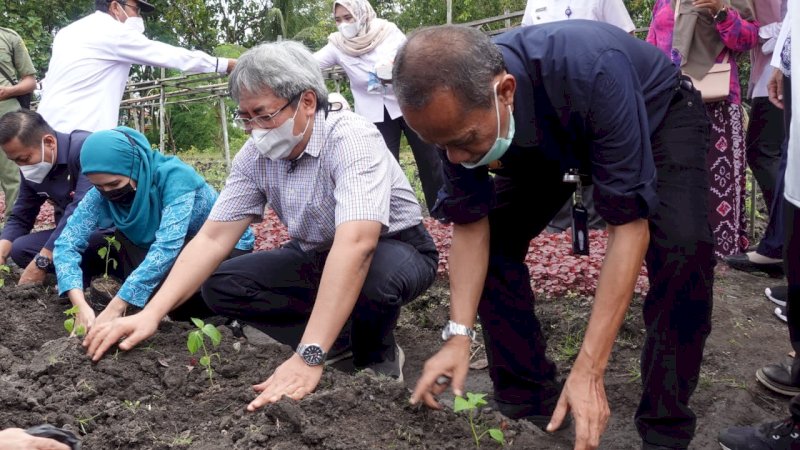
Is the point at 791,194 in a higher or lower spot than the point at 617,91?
lower

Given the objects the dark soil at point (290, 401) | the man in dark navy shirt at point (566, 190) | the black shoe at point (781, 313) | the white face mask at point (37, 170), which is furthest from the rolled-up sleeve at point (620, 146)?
the white face mask at point (37, 170)

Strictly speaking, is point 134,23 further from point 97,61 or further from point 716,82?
point 716,82

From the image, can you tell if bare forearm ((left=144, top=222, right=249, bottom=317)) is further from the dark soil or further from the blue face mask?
the blue face mask

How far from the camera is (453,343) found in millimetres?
2340

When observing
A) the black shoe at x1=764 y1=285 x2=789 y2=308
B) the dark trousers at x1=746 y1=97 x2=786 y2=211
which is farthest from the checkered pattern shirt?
the dark trousers at x1=746 y1=97 x2=786 y2=211

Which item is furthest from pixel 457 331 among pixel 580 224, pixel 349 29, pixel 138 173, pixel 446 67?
pixel 349 29

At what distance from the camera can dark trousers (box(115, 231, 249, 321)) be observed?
394 centimetres

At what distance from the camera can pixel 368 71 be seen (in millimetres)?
5547

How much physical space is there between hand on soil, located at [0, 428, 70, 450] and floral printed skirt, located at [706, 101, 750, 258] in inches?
151

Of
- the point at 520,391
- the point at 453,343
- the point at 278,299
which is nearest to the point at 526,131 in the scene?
the point at 453,343

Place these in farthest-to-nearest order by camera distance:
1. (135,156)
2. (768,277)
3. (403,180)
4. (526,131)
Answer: (768,277) → (135,156) → (403,180) → (526,131)

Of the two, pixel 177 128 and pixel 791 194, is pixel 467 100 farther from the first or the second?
pixel 177 128

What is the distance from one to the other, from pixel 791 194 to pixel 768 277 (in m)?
2.54

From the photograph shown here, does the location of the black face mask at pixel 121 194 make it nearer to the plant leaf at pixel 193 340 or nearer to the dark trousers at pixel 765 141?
the plant leaf at pixel 193 340
